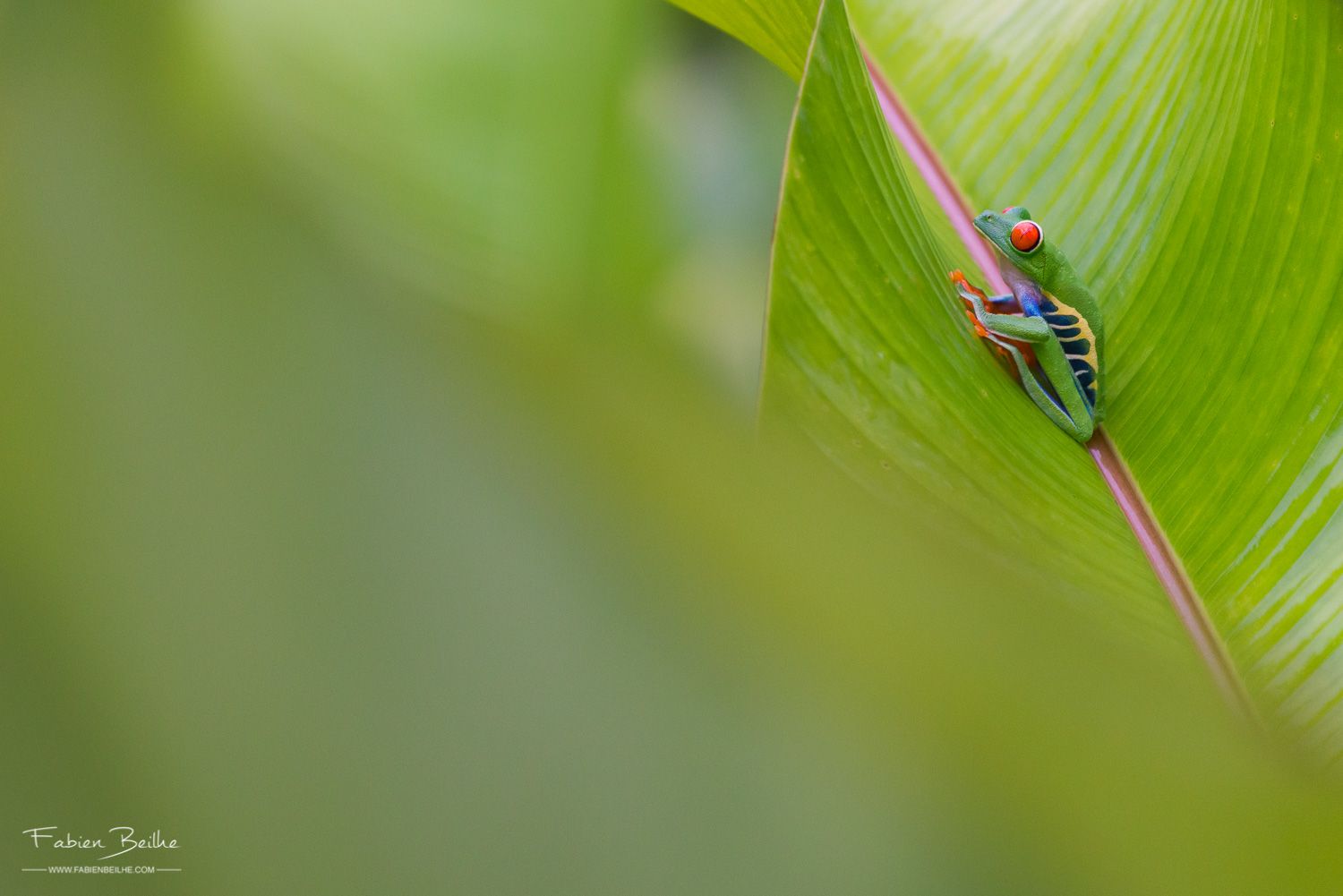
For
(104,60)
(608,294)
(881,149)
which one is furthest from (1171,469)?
(104,60)

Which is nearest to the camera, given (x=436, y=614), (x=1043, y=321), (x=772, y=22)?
(x=436, y=614)

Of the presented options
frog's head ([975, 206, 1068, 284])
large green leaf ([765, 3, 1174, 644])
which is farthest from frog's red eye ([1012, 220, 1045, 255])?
large green leaf ([765, 3, 1174, 644])

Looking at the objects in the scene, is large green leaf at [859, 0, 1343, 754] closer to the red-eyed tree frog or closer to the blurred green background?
the red-eyed tree frog

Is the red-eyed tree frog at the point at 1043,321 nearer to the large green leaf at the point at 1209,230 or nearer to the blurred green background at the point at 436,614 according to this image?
the large green leaf at the point at 1209,230

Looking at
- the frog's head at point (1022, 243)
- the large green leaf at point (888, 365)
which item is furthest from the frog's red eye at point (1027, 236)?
the large green leaf at point (888, 365)

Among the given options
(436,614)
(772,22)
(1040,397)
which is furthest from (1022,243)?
(436,614)

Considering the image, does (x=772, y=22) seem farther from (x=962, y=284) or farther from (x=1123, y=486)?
(x=1123, y=486)
